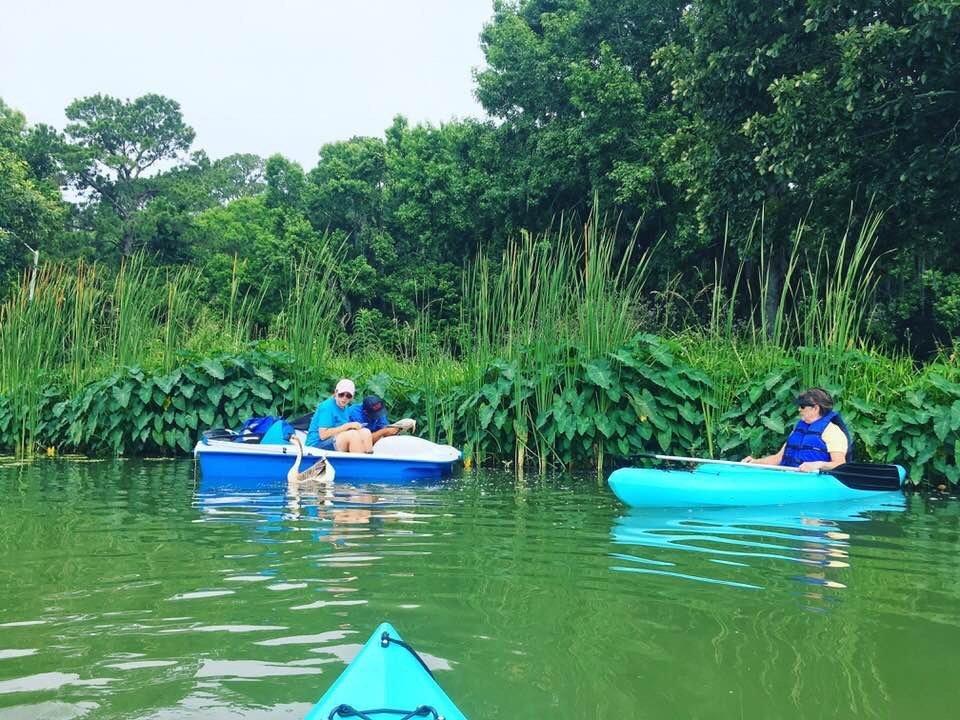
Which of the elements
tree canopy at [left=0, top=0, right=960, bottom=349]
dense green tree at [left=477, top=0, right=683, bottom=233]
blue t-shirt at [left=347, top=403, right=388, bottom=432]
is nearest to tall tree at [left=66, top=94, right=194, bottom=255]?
tree canopy at [left=0, top=0, right=960, bottom=349]

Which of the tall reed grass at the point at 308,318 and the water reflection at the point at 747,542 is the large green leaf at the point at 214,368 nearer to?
the tall reed grass at the point at 308,318

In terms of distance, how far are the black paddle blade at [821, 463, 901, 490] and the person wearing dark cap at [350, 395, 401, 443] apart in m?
4.52

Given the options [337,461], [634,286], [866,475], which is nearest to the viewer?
[866,475]

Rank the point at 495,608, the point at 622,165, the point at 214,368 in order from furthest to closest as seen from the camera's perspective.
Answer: the point at 622,165 → the point at 214,368 → the point at 495,608

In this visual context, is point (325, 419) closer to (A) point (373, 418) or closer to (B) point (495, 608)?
(A) point (373, 418)

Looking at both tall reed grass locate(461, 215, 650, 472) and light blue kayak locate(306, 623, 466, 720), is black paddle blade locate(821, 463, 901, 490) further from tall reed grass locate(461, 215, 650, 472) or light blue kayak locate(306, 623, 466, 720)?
light blue kayak locate(306, 623, 466, 720)

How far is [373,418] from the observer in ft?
32.5

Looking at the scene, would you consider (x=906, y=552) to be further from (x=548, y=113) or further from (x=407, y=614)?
(x=548, y=113)

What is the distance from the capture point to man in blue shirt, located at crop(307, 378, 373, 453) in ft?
30.3

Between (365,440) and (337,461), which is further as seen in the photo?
(365,440)

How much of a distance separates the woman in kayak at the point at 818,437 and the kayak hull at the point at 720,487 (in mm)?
296

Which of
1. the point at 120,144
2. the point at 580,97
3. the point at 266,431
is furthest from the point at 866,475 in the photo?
the point at 120,144

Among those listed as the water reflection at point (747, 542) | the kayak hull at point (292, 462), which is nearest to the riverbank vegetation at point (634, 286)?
the kayak hull at point (292, 462)

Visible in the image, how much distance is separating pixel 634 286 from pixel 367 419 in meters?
3.90
